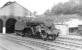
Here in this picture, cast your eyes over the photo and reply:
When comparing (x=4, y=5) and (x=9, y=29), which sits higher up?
(x=4, y=5)

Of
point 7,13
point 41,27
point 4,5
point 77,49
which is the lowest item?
point 77,49

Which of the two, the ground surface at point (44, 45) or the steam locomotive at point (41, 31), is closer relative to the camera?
the ground surface at point (44, 45)

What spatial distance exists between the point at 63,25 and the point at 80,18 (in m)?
3.31

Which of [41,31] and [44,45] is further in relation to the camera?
[41,31]

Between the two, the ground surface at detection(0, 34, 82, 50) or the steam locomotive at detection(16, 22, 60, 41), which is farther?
the steam locomotive at detection(16, 22, 60, 41)

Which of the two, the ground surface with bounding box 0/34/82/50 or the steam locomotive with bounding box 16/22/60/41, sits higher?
the steam locomotive with bounding box 16/22/60/41

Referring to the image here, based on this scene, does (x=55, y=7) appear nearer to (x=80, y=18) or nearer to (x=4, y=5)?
(x=80, y=18)

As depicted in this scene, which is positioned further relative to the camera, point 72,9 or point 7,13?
point 72,9

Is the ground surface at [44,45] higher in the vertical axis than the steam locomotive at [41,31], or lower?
lower

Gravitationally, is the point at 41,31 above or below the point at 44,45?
above

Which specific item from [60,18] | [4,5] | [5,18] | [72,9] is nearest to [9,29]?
[5,18]

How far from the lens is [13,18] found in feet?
69.1

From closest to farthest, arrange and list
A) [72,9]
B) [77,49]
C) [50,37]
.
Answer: [77,49] < [50,37] < [72,9]

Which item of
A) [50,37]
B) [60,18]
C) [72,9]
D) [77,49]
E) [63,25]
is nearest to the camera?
[77,49]
